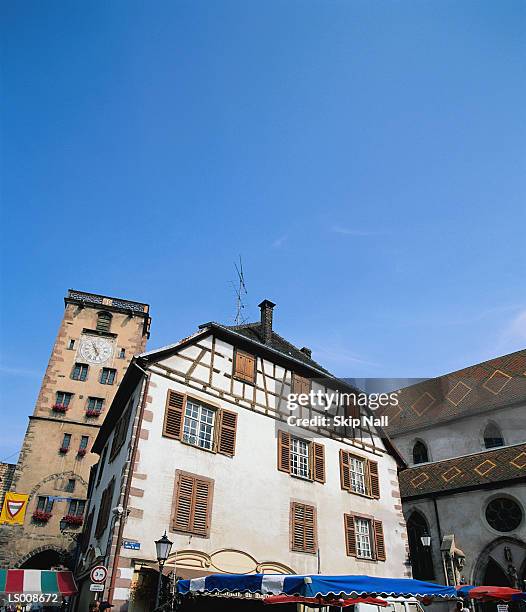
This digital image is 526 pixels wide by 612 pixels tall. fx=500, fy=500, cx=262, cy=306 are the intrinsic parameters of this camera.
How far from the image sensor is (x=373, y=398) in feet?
72.8

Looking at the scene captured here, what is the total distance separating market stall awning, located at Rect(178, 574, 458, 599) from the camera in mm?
9195

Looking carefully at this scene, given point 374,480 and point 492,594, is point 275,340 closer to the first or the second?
point 374,480

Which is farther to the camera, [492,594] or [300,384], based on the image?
[300,384]

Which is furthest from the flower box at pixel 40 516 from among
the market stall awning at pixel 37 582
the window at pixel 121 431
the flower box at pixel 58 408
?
the window at pixel 121 431

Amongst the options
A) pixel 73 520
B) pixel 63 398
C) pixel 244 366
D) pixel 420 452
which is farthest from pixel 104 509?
pixel 420 452

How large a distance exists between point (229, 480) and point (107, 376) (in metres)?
19.7

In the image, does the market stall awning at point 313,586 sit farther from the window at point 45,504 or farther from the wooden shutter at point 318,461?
the window at point 45,504

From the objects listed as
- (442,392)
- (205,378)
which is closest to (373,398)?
(205,378)

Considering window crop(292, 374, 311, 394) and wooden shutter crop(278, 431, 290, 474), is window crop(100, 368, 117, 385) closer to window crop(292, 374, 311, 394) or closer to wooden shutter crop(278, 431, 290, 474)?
window crop(292, 374, 311, 394)

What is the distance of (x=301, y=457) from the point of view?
18.0 m

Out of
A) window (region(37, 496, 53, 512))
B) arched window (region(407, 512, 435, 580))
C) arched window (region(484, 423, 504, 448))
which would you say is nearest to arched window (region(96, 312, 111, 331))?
window (region(37, 496, 53, 512))

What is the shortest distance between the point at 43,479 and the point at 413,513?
2004 cm

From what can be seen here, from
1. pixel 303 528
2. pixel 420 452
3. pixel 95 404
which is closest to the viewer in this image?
pixel 303 528

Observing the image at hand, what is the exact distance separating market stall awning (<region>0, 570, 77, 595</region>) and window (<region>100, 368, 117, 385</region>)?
15656 millimetres
